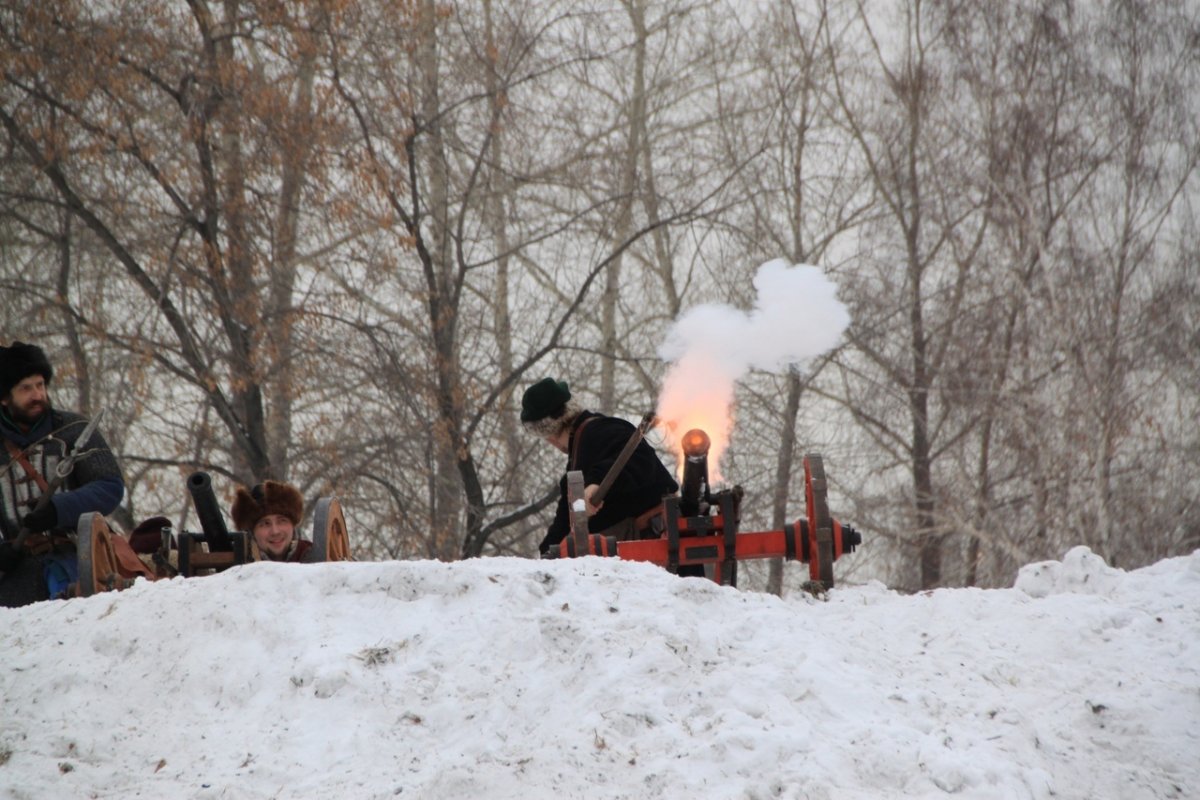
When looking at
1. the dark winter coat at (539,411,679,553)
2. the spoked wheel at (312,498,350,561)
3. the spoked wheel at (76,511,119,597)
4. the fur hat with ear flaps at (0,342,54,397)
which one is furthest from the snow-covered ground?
the dark winter coat at (539,411,679,553)

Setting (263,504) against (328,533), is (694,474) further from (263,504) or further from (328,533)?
(263,504)

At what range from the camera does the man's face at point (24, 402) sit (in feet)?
22.6

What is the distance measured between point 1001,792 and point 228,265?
11.1 meters

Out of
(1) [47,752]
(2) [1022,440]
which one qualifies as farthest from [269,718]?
(2) [1022,440]

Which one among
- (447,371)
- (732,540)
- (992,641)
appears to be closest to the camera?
(992,641)

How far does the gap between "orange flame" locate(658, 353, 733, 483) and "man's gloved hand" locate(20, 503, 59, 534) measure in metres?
3.45

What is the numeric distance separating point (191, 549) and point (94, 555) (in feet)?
2.45

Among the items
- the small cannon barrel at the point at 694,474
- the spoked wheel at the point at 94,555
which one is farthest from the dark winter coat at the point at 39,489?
the small cannon barrel at the point at 694,474

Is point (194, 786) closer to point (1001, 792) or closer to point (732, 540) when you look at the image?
point (1001, 792)

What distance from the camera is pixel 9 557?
6.83m

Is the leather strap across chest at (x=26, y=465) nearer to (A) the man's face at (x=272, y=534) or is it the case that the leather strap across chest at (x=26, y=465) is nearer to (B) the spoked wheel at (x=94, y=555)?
(B) the spoked wheel at (x=94, y=555)

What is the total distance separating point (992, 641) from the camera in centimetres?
590

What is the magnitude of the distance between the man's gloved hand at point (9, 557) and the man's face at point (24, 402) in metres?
0.64

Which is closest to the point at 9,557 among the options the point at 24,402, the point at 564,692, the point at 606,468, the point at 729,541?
the point at 24,402
